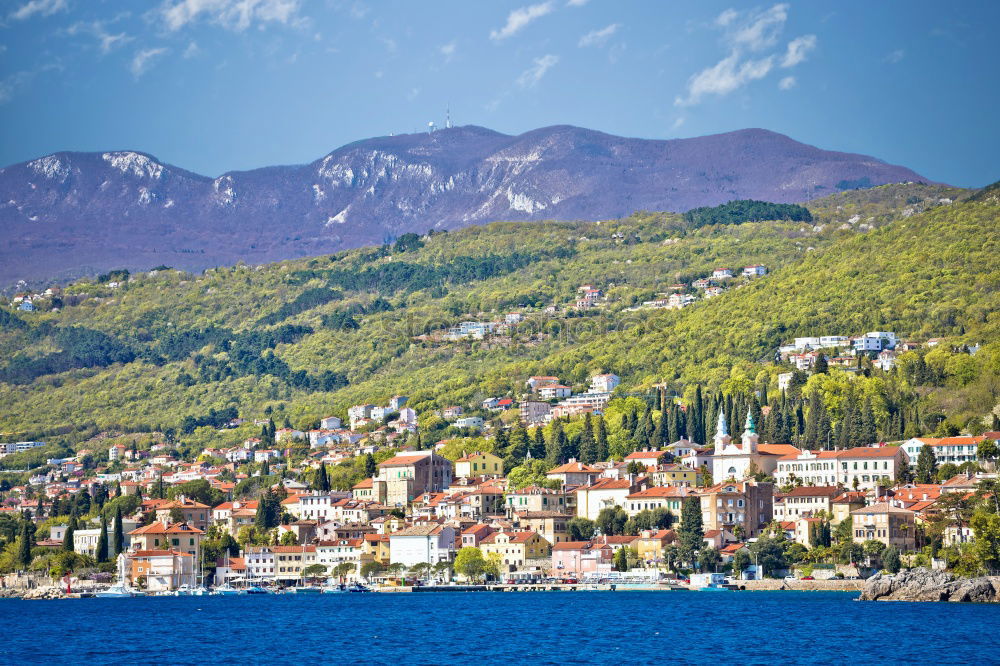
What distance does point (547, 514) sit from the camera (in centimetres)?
9962

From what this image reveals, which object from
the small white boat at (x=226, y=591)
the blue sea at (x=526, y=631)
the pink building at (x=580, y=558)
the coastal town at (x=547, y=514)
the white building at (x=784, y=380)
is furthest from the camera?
the white building at (x=784, y=380)

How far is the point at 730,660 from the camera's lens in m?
54.7

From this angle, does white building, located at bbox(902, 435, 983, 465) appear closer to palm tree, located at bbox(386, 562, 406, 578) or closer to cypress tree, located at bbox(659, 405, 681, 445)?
cypress tree, located at bbox(659, 405, 681, 445)

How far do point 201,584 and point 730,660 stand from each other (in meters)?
54.2

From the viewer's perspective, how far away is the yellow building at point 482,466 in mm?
118438

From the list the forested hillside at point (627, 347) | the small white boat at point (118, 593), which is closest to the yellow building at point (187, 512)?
the small white boat at point (118, 593)

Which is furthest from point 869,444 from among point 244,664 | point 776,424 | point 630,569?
point 244,664

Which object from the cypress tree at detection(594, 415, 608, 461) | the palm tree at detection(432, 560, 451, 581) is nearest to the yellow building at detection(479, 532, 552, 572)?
the palm tree at detection(432, 560, 451, 581)

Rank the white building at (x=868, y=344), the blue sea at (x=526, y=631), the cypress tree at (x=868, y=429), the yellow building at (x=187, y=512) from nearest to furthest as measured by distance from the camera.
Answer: the blue sea at (x=526, y=631)
the cypress tree at (x=868, y=429)
the yellow building at (x=187, y=512)
the white building at (x=868, y=344)

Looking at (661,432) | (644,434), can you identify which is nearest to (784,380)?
(644,434)

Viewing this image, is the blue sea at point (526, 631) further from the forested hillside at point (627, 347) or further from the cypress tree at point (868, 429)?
the forested hillside at point (627, 347)

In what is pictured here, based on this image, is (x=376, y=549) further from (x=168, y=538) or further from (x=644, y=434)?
(x=644, y=434)

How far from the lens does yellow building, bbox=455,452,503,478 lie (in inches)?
4663

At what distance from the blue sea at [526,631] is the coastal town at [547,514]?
481 cm
